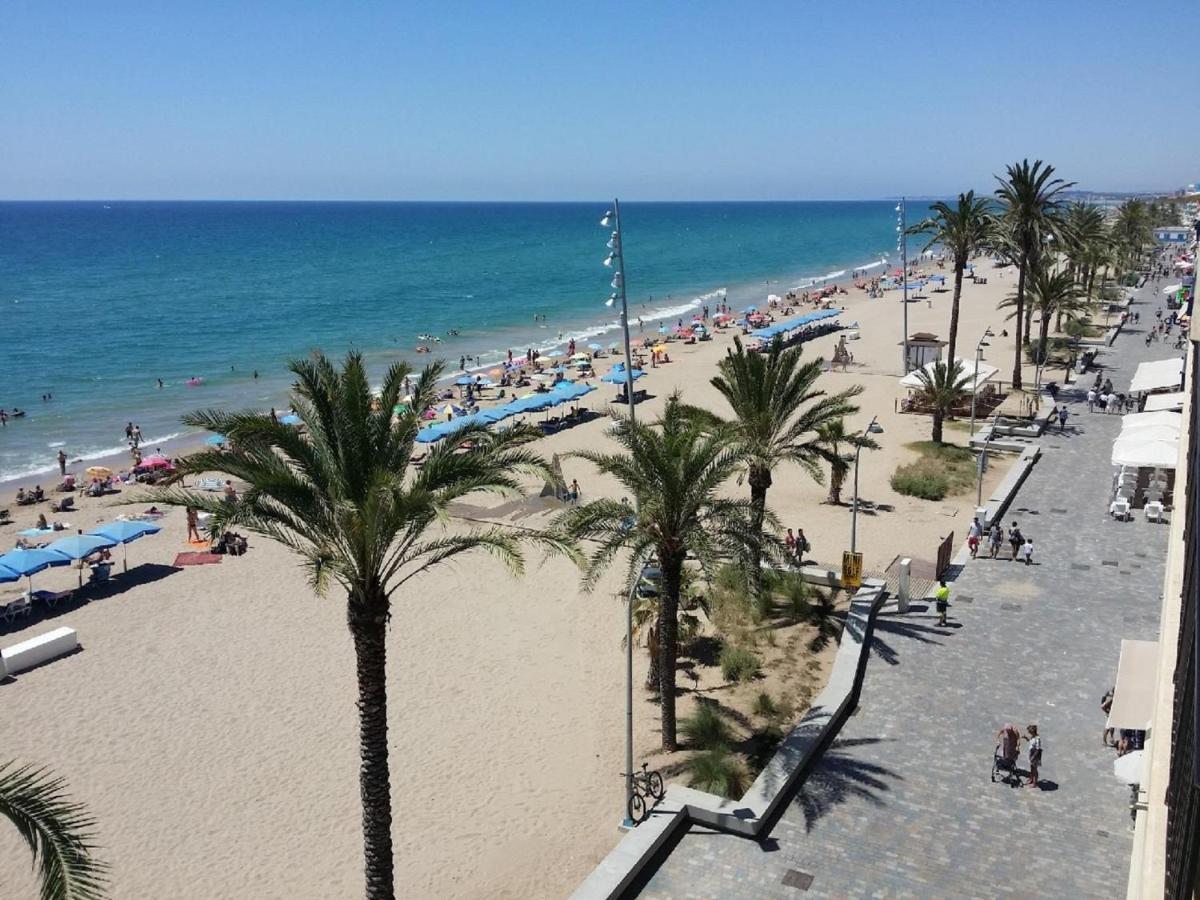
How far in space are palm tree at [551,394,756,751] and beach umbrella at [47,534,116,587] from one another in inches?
589

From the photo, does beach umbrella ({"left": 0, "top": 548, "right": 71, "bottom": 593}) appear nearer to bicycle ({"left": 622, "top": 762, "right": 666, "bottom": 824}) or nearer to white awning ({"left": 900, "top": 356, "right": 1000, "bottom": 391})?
bicycle ({"left": 622, "top": 762, "right": 666, "bottom": 824})

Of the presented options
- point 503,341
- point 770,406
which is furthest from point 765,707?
point 503,341

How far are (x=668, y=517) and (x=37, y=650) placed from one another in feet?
44.1

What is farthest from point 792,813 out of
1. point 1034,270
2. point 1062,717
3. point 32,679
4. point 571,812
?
point 1034,270

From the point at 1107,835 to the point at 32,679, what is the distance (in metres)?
18.0

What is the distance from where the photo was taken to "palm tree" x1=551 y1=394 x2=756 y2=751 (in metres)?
12.8

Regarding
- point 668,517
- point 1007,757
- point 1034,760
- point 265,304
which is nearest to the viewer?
point 1034,760

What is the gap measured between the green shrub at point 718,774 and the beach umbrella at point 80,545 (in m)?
16.4

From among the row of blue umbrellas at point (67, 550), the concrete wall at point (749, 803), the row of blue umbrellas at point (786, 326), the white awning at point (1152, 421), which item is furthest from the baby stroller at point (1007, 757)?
the row of blue umbrellas at point (786, 326)

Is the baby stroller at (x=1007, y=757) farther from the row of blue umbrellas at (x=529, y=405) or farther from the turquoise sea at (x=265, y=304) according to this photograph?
the turquoise sea at (x=265, y=304)

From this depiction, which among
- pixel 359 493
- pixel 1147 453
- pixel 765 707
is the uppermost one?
pixel 359 493

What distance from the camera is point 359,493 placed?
382 inches

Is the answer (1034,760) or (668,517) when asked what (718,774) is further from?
(1034,760)

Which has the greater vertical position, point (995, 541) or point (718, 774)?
point (995, 541)
